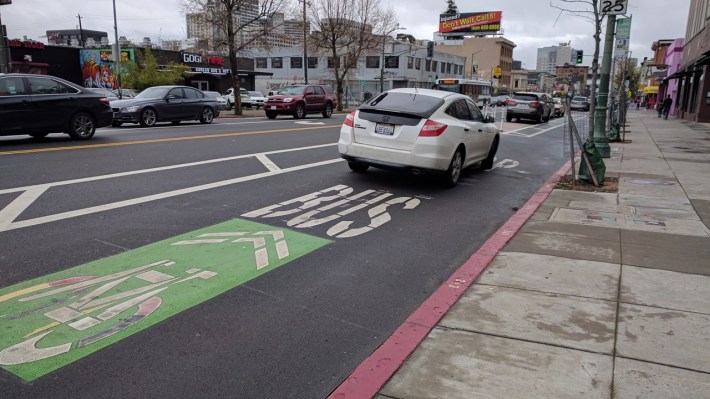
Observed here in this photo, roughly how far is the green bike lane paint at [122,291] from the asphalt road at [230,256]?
0.07ft

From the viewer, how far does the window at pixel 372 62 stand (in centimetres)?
7625

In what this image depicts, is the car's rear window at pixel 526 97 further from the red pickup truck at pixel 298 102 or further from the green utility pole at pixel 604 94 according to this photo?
the green utility pole at pixel 604 94

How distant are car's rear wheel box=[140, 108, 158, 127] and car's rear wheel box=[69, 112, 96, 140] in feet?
16.6

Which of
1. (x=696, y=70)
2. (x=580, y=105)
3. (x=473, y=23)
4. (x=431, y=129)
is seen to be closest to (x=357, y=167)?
(x=431, y=129)

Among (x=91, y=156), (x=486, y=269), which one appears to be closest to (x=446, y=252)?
(x=486, y=269)

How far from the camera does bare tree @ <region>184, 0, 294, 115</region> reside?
30.3 metres

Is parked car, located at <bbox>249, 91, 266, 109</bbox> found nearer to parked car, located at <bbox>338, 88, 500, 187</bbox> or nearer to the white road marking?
the white road marking

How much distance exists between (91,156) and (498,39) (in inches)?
5015

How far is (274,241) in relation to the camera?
5961mm

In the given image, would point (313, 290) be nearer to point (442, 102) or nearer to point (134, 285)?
point (134, 285)

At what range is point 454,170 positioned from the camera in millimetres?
9383

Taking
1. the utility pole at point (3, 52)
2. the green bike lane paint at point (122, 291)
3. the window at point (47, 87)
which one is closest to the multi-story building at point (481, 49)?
the utility pole at point (3, 52)

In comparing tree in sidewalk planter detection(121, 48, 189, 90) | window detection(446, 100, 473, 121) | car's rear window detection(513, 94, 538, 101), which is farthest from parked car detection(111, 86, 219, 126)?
tree in sidewalk planter detection(121, 48, 189, 90)

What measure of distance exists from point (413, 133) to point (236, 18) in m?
27.5
